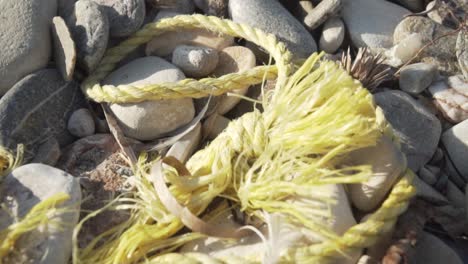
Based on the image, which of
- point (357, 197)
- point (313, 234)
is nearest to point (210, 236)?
point (313, 234)

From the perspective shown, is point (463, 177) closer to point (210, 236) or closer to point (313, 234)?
point (313, 234)

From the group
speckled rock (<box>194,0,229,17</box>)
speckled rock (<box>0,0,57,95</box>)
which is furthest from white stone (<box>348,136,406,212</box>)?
speckled rock (<box>0,0,57,95</box>)

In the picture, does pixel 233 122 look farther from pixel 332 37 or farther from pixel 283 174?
pixel 332 37

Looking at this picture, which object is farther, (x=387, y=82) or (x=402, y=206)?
(x=387, y=82)

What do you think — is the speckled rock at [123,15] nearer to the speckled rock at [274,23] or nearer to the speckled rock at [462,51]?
the speckled rock at [274,23]

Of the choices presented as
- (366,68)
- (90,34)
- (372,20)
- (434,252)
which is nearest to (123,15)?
(90,34)

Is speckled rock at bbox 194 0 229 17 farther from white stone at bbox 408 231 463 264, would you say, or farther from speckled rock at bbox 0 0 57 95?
white stone at bbox 408 231 463 264
